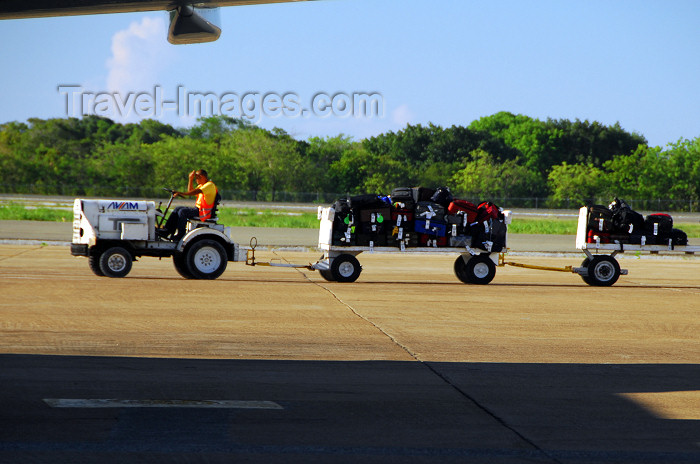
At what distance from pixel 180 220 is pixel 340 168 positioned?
203ft

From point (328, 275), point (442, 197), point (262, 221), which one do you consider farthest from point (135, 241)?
point (262, 221)

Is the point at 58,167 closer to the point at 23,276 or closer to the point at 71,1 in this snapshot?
the point at 23,276

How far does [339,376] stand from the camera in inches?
306

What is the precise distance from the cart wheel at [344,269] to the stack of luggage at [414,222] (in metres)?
0.32

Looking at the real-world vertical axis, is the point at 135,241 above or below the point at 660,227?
below

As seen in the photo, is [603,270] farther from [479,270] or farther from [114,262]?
[114,262]

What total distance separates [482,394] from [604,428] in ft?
4.14

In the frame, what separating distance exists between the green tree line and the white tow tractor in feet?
183

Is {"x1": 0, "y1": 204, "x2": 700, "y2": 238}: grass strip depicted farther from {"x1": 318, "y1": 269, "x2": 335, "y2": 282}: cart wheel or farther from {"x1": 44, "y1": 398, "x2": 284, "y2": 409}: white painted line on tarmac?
{"x1": 44, "y1": 398, "x2": 284, "y2": 409}: white painted line on tarmac

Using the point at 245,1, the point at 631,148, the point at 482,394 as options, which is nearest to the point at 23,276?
the point at 482,394

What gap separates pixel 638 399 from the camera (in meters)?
7.12

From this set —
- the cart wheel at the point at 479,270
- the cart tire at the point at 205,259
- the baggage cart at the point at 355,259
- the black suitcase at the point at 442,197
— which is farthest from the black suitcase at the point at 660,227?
the cart tire at the point at 205,259

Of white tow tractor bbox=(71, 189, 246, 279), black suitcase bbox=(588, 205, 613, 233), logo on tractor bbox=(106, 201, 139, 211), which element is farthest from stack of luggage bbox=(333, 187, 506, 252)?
logo on tractor bbox=(106, 201, 139, 211)

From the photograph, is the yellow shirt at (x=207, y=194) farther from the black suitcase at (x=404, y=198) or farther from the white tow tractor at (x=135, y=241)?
the black suitcase at (x=404, y=198)
